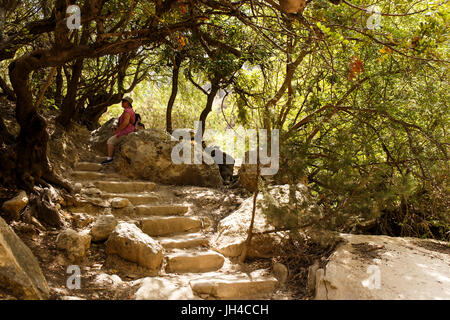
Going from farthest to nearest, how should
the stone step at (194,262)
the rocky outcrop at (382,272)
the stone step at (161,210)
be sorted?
1. the stone step at (161,210)
2. the stone step at (194,262)
3. the rocky outcrop at (382,272)

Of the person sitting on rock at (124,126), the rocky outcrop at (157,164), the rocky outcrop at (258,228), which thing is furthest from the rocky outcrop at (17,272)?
the person sitting on rock at (124,126)

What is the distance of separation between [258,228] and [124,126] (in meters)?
4.49

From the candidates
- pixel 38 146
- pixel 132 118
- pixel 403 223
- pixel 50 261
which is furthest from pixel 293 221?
pixel 132 118

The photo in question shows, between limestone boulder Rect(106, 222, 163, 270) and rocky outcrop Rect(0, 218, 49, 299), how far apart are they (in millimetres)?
1125

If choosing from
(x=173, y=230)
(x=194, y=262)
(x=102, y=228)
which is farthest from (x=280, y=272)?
(x=102, y=228)

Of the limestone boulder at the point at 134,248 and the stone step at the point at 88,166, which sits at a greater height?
the stone step at the point at 88,166

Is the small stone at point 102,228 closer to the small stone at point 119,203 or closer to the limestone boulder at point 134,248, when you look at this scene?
the limestone boulder at point 134,248

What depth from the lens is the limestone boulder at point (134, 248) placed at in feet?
13.9

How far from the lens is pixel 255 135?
4.05 m

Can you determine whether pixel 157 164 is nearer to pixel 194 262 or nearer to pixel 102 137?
pixel 102 137

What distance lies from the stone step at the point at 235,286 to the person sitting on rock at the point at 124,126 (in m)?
4.62

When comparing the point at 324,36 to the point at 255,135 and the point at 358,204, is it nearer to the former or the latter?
the point at 255,135

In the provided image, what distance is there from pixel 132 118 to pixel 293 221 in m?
5.23

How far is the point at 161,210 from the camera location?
5.88 meters
